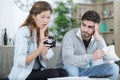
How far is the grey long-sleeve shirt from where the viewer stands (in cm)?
213

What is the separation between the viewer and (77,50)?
7.56ft

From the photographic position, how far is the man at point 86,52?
212 centimetres

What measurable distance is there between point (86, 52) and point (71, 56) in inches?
9.6

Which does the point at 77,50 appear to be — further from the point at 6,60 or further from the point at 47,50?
the point at 6,60

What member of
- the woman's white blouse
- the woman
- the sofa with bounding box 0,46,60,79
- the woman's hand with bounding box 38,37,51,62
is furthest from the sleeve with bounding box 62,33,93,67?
the sofa with bounding box 0,46,60,79

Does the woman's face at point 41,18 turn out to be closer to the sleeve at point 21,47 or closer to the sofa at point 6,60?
the sleeve at point 21,47

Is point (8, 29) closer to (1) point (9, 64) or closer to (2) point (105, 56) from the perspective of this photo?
(1) point (9, 64)

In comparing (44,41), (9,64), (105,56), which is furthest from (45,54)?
(9,64)

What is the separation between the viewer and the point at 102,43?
7.73ft

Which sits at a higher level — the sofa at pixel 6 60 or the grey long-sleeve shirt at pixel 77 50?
the grey long-sleeve shirt at pixel 77 50

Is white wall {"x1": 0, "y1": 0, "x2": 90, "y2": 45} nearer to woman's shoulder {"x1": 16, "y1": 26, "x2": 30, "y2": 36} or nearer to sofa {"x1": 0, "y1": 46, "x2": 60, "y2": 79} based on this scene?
sofa {"x1": 0, "y1": 46, "x2": 60, "y2": 79}

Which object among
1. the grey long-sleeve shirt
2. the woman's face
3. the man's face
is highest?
the woman's face

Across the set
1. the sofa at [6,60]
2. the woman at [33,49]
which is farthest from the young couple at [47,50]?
the sofa at [6,60]

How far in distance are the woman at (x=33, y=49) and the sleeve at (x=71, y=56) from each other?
12 cm
